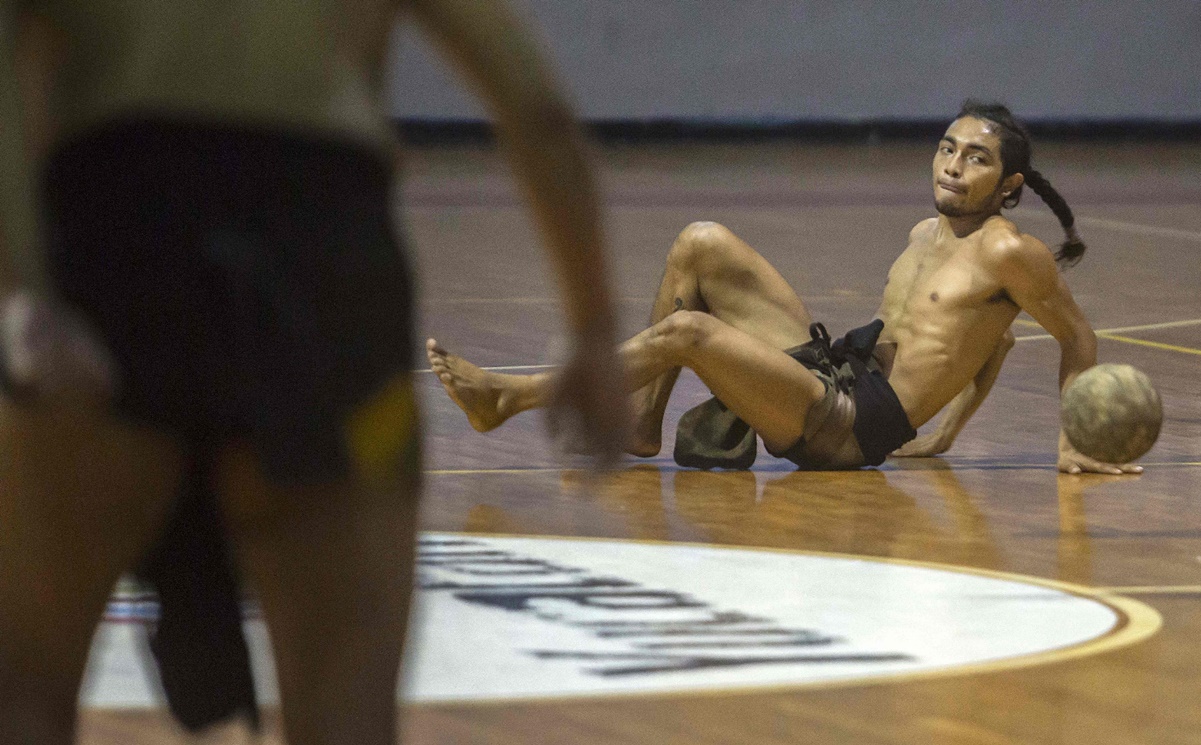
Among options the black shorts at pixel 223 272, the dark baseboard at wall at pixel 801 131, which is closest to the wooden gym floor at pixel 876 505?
the black shorts at pixel 223 272

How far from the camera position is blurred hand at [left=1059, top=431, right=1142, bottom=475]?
18.8 ft

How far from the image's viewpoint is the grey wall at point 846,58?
19234mm

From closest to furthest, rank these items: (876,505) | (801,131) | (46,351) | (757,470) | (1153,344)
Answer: (46,351) < (876,505) < (757,470) < (1153,344) < (801,131)

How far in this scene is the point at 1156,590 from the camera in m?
4.22

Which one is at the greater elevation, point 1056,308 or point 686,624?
point 1056,308

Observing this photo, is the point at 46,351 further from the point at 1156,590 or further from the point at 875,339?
the point at 875,339

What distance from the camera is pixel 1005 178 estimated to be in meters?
5.95

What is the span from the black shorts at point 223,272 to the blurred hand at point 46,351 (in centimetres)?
8

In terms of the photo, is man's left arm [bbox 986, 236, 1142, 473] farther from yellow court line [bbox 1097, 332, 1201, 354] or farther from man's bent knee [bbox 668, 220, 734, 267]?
yellow court line [bbox 1097, 332, 1201, 354]

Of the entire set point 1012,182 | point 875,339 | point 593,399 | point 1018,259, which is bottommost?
point 875,339

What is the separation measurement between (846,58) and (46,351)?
61.3 feet

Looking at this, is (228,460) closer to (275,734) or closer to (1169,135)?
(275,734)

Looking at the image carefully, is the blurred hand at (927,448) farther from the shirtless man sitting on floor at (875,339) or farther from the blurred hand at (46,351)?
the blurred hand at (46,351)

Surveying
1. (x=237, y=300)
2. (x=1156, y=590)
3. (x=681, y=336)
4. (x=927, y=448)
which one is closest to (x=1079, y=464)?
(x=927, y=448)
